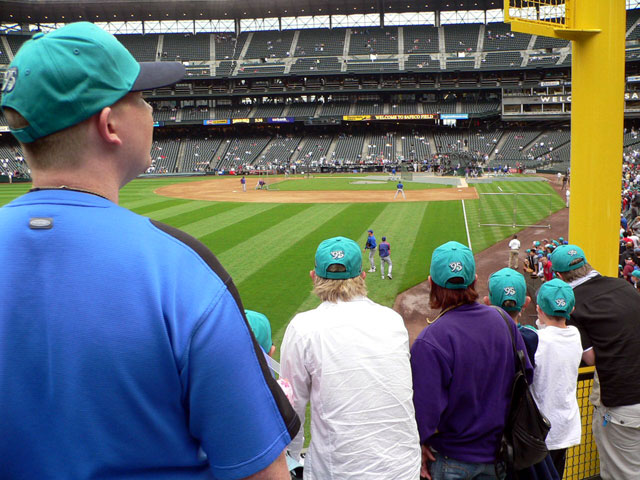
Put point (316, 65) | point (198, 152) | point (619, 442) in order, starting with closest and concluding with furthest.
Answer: point (619, 442) → point (198, 152) → point (316, 65)

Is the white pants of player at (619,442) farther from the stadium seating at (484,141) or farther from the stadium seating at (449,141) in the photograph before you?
the stadium seating at (449,141)

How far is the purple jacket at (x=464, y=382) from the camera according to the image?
3248 mm

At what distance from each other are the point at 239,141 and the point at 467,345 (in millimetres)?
74277

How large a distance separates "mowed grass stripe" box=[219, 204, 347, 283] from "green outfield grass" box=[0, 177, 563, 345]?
33 millimetres

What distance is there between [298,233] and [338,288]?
66.2 ft

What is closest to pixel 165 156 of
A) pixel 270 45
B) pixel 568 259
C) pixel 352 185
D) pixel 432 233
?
pixel 270 45

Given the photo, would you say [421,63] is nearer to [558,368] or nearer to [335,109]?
[335,109]

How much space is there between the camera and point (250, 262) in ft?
60.2

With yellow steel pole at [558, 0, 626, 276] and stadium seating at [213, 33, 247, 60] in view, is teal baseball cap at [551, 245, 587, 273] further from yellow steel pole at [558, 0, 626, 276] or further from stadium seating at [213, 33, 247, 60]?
stadium seating at [213, 33, 247, 60]

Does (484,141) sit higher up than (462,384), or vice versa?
(484,141)

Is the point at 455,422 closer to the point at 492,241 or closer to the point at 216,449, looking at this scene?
the point at 216,449

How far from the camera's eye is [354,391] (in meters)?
2.84

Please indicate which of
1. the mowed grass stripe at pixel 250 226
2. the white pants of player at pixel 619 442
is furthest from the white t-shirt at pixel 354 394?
the mowed grass stripe at pixel 250 226

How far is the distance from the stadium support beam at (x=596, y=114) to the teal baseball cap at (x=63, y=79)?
578cm
